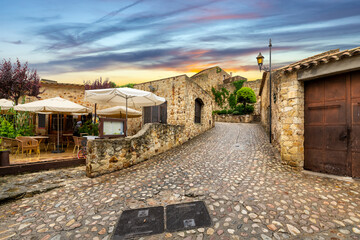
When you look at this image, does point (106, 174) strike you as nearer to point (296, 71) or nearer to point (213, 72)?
point (296, 71)

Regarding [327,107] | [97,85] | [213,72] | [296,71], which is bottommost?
[327,107]

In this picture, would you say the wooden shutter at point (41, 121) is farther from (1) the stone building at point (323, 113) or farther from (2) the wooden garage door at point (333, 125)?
(2) the wooden garage door at point (333, 125)

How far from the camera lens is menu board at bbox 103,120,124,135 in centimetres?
491

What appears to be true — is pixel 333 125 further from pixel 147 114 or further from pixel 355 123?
pixel 147 114

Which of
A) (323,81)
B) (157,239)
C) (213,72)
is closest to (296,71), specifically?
(323,81)

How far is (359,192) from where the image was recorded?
11.0ft

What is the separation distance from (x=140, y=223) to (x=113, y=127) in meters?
3.38

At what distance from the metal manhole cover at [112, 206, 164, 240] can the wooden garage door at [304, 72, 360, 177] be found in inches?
187

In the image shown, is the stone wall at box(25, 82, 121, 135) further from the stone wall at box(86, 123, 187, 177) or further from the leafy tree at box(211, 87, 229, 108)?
the leafy tree at box(211, 87, 229, 108)

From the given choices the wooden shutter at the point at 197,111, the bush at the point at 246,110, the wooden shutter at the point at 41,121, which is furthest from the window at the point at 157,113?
the bush at the point at 246,110

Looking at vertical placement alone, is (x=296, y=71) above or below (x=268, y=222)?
above

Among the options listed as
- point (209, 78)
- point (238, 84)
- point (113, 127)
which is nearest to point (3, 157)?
point (113, 127)

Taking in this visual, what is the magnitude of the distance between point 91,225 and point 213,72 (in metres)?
27.3

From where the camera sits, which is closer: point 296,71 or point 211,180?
point 211,180
